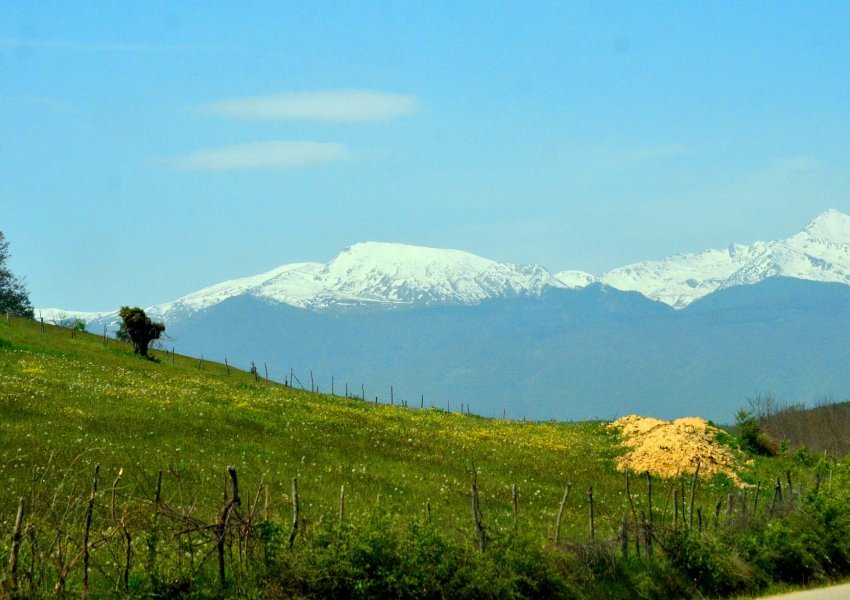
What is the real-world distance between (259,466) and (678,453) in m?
27.6

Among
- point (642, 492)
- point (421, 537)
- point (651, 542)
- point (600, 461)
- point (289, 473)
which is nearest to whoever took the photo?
point (421, 537)

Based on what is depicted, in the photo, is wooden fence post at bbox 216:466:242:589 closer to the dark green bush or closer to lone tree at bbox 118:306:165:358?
the dark green bush

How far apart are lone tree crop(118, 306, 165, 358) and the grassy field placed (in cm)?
2078

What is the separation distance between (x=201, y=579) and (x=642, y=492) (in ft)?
105

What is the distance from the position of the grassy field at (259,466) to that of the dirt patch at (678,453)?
1.30 m

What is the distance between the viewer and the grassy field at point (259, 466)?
22000mm

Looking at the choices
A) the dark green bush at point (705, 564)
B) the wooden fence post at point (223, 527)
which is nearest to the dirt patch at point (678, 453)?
the dark green bush at point (705, 564)

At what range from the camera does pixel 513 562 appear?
23.2 metres

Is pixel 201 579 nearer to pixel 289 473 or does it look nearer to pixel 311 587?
pixel 311 587

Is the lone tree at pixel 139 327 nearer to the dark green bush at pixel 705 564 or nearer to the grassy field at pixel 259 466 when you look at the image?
the grassy field at pixel 259 466

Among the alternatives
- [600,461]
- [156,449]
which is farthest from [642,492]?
[156,449]

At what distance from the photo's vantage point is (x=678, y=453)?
56688 mm

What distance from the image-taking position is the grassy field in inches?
866

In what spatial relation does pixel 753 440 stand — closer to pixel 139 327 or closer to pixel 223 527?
pixel 223 527
